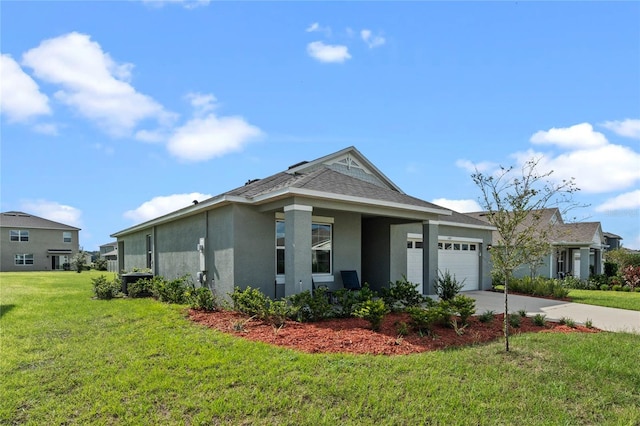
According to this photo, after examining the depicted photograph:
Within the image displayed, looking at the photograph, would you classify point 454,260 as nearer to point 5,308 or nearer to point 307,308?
point 307,308

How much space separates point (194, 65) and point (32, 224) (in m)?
45.2

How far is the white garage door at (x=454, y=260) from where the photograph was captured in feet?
51.4

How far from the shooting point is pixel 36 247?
43.4 metres

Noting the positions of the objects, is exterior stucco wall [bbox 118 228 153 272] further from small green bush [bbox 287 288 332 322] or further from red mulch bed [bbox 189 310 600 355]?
small green bush [bbox 287 288 332 322]

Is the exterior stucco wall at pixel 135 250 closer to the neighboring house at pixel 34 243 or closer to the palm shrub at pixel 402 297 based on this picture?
the palm shrub at pixel 402 297

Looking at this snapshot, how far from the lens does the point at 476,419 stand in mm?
4191

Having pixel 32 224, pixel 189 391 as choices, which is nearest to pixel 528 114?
pixel 189 391

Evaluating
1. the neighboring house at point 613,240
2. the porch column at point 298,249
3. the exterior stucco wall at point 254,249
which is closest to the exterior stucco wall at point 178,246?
the exterior stucco wall at point 254,249

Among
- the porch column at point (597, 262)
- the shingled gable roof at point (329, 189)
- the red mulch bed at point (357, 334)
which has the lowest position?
the porch column at point (597, 262)

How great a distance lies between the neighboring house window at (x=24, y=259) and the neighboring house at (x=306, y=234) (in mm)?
35802

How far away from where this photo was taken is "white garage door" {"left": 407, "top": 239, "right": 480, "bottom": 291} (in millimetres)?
15672

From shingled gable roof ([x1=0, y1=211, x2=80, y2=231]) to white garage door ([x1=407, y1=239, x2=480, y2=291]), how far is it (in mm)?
45640

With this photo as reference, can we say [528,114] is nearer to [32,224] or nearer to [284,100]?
[284,100]

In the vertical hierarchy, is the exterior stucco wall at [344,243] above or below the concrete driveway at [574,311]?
above
